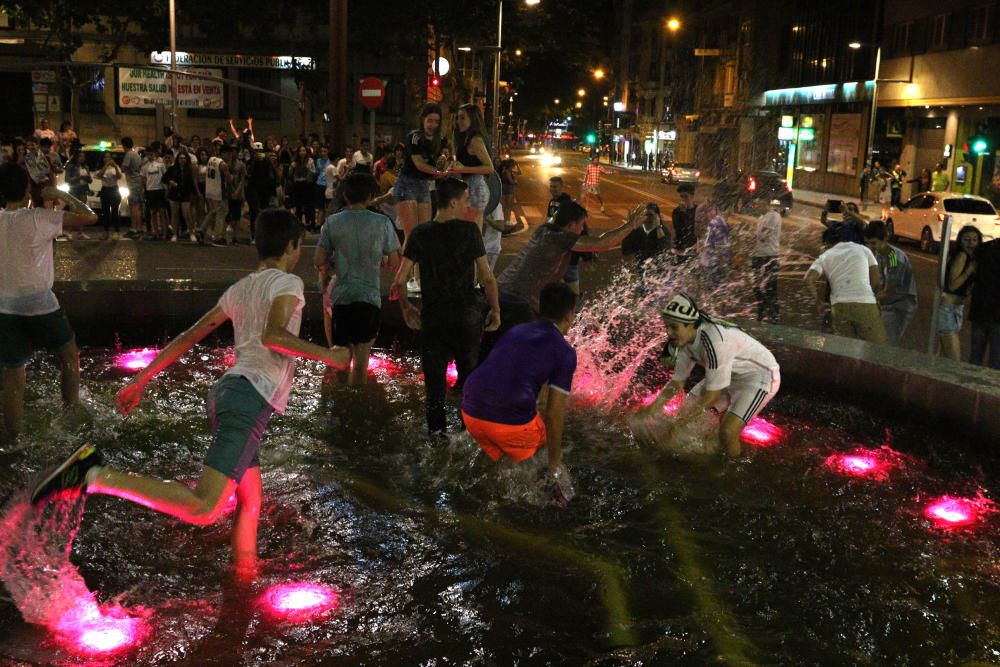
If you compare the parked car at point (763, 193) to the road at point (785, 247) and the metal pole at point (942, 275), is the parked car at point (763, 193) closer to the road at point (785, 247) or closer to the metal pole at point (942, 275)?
the road at point (785, 247)

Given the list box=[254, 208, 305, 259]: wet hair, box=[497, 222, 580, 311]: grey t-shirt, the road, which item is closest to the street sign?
the road

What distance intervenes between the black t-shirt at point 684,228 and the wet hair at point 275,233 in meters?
8.34

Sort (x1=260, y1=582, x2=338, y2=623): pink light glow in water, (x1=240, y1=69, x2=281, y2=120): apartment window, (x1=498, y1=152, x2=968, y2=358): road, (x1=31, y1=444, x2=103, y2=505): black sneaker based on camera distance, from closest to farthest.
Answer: (x1=31, y1=444, x2=103, y2=505): black sneaker < (x1=260, y1=582, x2=338, y2=623): pink light glow in water < (x1=498, y1=152, x2=968, y2=358): road < (x1=240, y1=69, x2=281, y2=120): apartment window

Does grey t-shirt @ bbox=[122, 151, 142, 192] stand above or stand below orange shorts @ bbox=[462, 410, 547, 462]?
above

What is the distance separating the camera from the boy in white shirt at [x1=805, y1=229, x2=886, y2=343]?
29.6ft

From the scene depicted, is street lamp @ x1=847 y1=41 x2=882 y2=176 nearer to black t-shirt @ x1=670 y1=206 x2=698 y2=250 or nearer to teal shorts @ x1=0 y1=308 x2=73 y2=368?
black t-shirt @ x1=670 y1=206 x2=698 y2=250

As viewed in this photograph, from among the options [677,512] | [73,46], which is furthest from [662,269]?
[73,46]

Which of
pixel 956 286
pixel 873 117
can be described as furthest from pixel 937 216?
pixel 873 117

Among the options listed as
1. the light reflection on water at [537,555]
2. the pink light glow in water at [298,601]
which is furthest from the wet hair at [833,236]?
the pink light glow in water at [298,601]

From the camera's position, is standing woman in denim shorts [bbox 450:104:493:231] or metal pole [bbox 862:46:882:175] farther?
metal pole [bbox 862:46:882:175]

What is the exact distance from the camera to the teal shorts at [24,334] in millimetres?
6555

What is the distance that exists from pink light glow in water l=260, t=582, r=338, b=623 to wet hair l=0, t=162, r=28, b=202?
318 cm

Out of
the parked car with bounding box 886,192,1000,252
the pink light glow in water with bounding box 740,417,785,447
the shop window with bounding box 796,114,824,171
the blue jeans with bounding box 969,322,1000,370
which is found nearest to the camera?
the pink light glow in water with bounding box 740,417,785,447

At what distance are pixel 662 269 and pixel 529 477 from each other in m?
6.22
